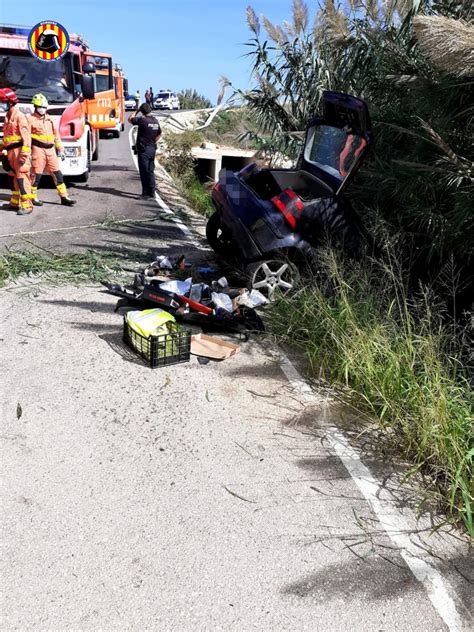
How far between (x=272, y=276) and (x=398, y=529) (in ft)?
11.7

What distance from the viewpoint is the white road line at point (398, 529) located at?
8.68ft

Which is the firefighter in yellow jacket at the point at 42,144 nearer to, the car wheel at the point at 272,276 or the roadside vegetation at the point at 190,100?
the car wheel at the point at 272,276

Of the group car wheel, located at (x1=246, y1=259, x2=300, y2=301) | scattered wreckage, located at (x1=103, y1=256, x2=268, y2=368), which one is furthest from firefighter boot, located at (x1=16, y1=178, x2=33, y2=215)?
car wheel, located at (x1=246, y1=259, x2=300, y2=301)

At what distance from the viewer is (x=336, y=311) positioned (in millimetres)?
5441

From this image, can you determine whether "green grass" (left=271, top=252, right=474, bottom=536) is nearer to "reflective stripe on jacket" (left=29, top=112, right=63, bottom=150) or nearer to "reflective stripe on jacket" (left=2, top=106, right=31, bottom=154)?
"reflective stripe on jacket" (left=2, top=106, right=31, bottom=154)

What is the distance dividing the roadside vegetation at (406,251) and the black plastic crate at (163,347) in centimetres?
102

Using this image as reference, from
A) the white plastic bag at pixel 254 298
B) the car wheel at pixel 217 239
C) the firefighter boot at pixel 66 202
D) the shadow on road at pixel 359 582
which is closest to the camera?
the shadow on road at pixel 359 582

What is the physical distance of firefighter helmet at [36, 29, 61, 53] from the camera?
40.5ft

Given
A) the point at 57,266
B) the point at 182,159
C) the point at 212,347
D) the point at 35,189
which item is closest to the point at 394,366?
the point at 212,347

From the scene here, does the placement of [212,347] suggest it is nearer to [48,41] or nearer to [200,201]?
[200,201]

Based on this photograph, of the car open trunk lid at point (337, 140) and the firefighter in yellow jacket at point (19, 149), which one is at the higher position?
the car open trunk lid at point (337, 140)

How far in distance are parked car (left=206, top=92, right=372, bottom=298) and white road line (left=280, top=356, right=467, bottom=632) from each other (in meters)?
2.56

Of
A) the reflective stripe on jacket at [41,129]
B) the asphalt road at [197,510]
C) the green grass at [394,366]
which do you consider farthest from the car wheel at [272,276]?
Result: the reflective stripe on jacket at [41,129]

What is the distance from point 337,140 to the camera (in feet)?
22.4
